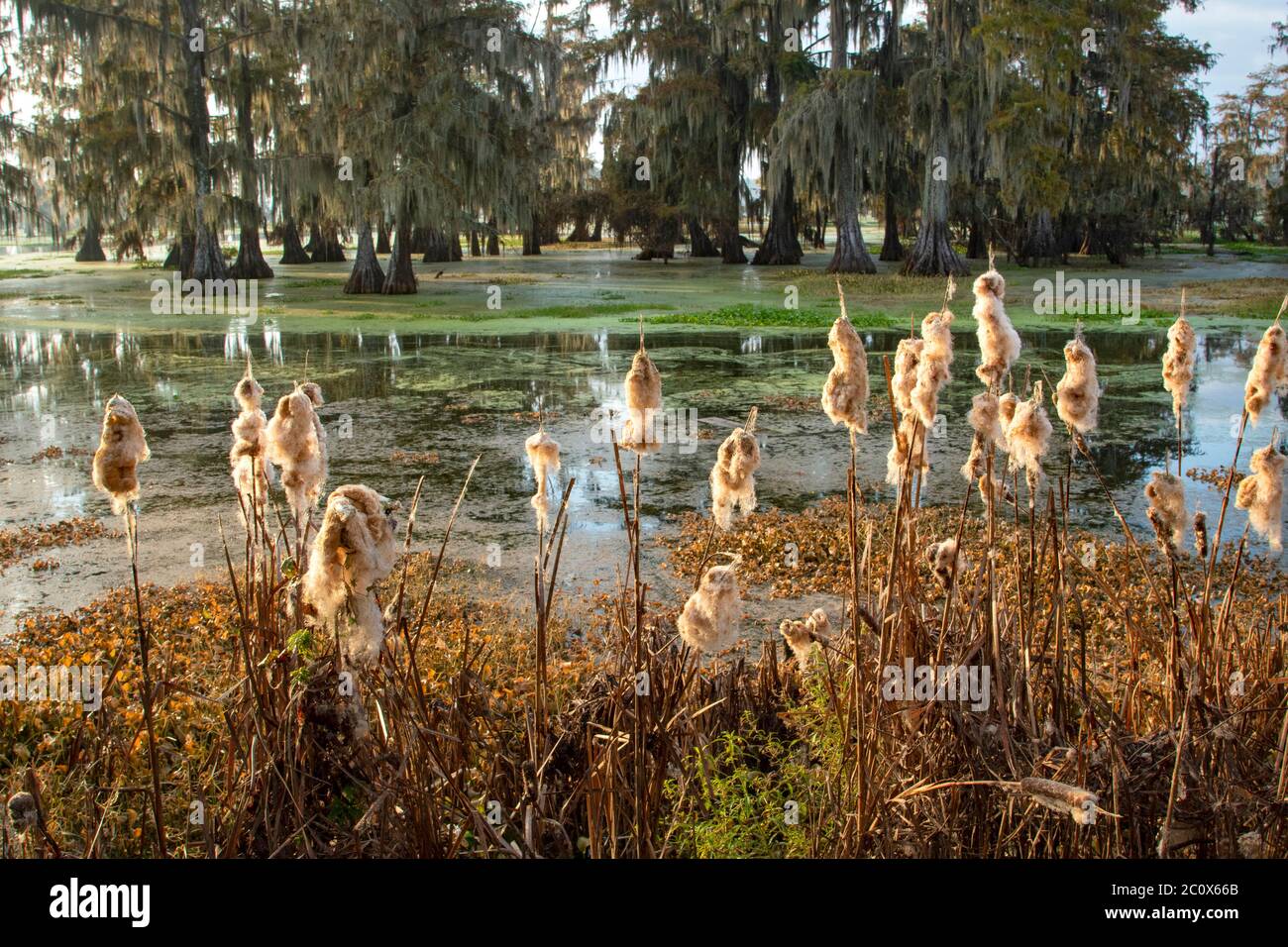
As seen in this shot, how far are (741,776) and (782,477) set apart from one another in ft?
17.6

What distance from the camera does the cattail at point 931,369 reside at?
242 cm

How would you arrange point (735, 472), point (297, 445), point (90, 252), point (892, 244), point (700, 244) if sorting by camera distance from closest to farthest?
1. point (735, 472)
2. point (297, 445)
3. point (892, 244)
4. point (700, 244)
5. point (90, 252)

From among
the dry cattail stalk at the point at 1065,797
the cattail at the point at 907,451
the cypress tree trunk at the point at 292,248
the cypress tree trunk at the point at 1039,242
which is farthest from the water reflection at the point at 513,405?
the cypress tree trunk at the point at 292,248

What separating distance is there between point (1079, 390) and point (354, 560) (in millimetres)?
1602

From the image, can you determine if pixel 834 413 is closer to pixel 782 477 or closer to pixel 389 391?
pixel 782 477

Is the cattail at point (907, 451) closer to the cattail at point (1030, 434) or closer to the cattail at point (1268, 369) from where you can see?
the cattail at point (1030, 434)

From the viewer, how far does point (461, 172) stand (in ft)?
72.2

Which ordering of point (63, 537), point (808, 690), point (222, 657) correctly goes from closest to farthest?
point (808, 690)
point (222, 657)
point (63, 537)

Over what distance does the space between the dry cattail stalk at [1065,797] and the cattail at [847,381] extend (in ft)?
2.68

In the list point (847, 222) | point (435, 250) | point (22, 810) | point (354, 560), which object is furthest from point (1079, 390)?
point (435, 250)

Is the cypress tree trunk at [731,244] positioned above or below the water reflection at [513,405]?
above

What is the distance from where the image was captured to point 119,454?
6.75 ft

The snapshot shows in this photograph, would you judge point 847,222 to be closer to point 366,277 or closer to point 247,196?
point 366,277

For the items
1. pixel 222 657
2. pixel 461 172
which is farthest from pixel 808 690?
pixel 461 172
